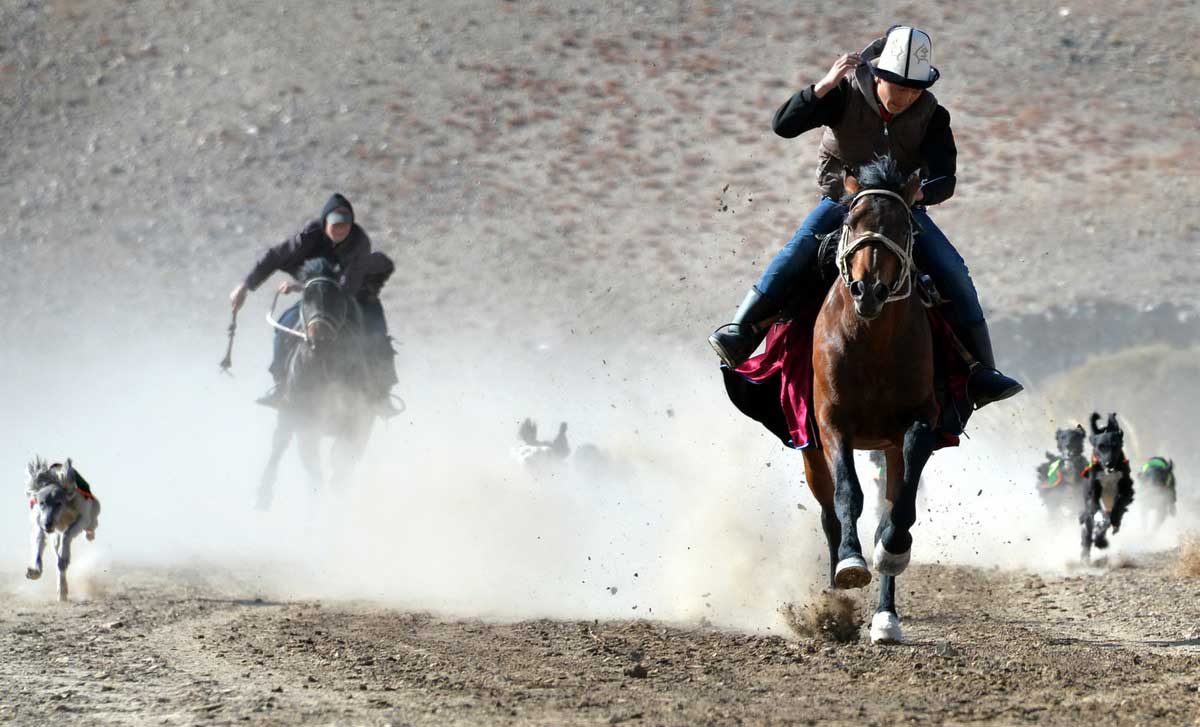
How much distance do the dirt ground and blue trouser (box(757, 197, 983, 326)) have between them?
200 cm

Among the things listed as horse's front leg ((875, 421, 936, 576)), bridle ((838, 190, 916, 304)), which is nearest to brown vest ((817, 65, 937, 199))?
bridle ((838, 190, 916, 304))

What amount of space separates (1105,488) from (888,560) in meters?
8.35

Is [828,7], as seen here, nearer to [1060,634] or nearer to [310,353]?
[310,353]

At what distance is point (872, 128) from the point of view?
9.96 meters

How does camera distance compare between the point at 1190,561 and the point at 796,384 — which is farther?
the point at 1190,561

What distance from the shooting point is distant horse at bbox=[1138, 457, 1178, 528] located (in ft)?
67.0

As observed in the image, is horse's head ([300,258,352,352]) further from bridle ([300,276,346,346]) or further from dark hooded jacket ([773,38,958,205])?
dark hooded jacket ([773,38,958,205])

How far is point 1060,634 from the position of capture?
426 inches

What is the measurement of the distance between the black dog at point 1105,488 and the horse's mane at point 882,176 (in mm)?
8365

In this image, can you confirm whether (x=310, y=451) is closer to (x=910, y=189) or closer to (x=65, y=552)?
(x=65, y=552)

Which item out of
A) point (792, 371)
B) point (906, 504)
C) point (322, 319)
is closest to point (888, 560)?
point (906, 504)

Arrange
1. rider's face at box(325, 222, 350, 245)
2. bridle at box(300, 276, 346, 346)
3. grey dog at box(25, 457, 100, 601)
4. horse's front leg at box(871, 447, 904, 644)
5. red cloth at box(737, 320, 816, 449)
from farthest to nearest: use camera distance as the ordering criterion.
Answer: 1. rider's face at box(325, 222, 350, 245)
2. bridle at box(300, 276, 346, 346)
3. grey dog at box(25, 457, 100, 601)
4. red cloth at box(737, 320, 816, 449)
5. horse's front leg at box(871, 447, 904, 644)

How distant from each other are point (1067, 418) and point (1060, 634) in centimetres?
1764

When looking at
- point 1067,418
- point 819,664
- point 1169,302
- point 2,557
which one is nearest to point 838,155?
point 819,664
